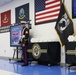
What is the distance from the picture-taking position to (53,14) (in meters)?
6.73

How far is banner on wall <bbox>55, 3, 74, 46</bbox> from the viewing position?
217 inches

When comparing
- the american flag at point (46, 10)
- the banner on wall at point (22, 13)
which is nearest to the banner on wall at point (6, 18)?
the banner on wall at point (22, 13)

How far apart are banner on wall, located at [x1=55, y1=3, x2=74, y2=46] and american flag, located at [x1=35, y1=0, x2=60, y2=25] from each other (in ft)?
2.49

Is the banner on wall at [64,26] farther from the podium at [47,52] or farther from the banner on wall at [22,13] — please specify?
the banner on wall at [22,13]

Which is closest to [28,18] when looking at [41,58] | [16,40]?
[16,40]

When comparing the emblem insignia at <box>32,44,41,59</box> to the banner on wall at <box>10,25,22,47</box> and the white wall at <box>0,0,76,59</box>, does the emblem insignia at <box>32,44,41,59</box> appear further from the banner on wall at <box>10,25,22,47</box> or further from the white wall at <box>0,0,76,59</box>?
the banner on wall at <box>10,25,22,47</box>

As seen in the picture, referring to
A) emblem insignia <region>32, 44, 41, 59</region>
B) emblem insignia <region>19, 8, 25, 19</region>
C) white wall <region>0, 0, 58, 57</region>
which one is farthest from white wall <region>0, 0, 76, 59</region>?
emblem insignia <region>32, 44, 41, 59</region>

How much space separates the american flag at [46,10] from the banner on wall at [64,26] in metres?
0.76

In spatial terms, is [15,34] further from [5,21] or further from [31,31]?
[5,21]

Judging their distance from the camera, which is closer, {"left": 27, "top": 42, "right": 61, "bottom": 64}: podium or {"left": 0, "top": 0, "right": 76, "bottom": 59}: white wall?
{"left": 27, "top": 42, "right": 61, "bottom": 64}: podium

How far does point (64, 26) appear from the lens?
570 centimetres

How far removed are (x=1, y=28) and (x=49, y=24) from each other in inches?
163

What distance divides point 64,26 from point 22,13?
10.4ft

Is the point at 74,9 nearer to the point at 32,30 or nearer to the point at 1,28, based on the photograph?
the point at 32,30
